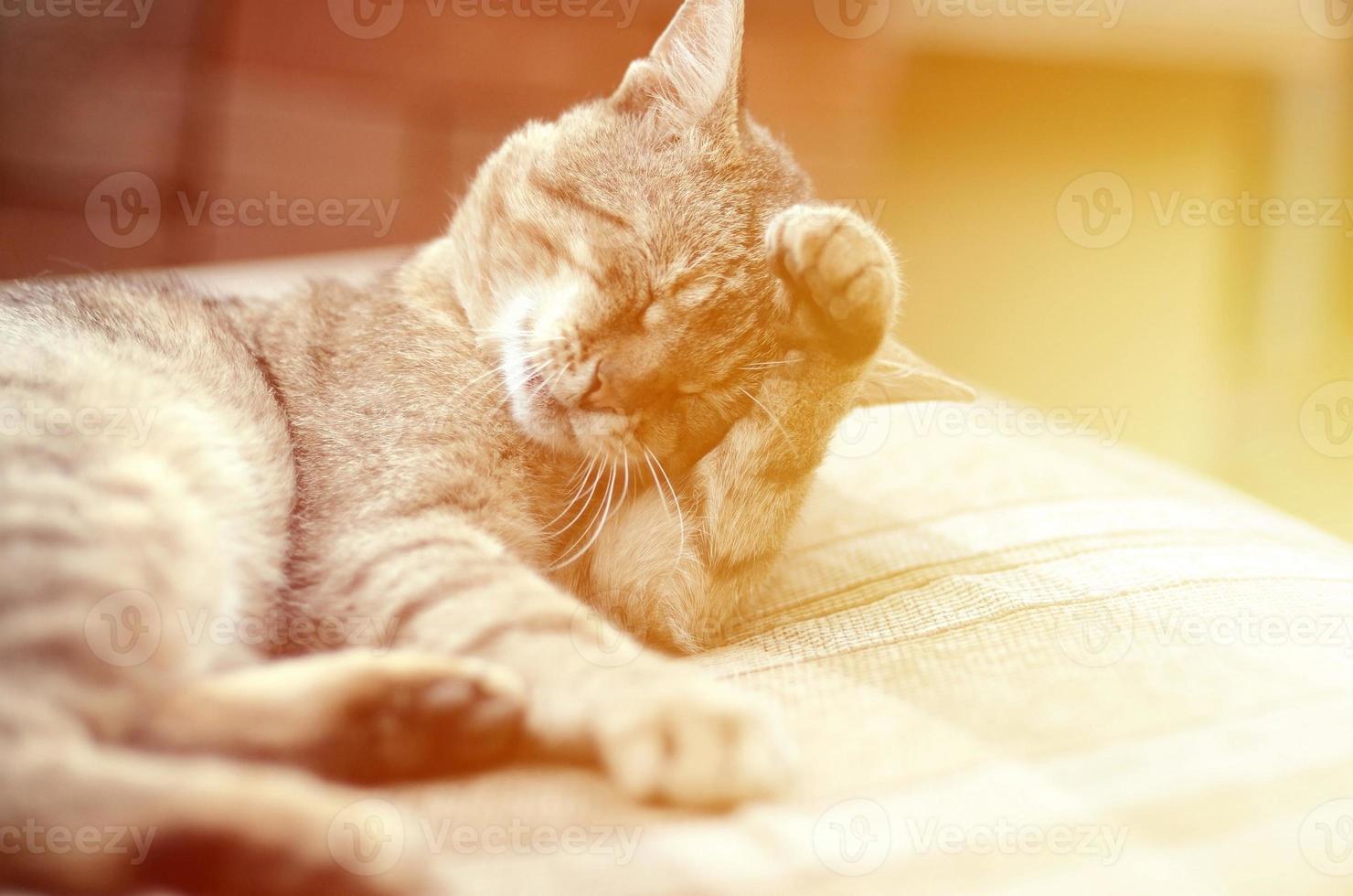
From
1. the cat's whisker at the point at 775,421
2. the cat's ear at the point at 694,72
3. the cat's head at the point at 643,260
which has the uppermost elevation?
the cat's ear at the point at 694,72

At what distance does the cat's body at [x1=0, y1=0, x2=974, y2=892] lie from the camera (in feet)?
2.26

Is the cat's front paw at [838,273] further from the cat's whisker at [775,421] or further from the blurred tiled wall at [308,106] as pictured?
the blurred tiled wall at [308,106]

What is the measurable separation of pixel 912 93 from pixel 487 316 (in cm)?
249

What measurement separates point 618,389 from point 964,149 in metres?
2.65

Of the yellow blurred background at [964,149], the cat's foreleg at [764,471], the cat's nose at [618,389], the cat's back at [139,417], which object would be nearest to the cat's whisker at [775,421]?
the cat's foreleg at [764,471]

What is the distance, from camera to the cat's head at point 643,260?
3.66 feet

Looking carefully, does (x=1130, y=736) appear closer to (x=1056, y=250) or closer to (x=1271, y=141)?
(x=1056, y=250)

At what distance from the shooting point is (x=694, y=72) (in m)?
1.27

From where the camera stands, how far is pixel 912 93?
329 cm

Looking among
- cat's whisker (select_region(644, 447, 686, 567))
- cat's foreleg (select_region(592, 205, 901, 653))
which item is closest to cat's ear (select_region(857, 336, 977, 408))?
cat's foreleg (select_region(592, 205, 901, 653))

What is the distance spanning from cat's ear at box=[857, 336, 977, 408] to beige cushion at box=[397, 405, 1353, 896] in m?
0.17

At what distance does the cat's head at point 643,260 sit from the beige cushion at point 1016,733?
0.93 feet

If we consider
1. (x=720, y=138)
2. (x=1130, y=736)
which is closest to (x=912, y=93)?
(x=720, y=138)

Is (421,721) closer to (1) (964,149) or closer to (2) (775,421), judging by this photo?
(2) (775,421)
